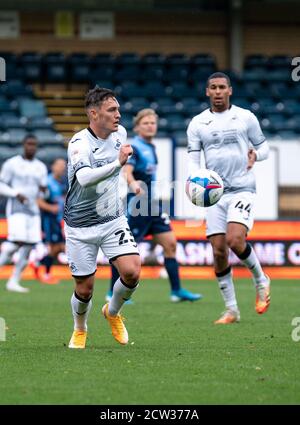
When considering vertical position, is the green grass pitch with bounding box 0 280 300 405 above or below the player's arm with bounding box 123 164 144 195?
below

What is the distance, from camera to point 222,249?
36.5 ft

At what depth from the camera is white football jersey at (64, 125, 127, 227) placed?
870 cm

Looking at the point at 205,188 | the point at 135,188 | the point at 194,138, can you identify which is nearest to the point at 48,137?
A: the point at 135,188

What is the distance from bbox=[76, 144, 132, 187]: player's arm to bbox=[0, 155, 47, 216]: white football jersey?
27.5 ft

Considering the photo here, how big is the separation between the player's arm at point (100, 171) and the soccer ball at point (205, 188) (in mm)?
1908

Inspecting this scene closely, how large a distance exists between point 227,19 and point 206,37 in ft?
2.59

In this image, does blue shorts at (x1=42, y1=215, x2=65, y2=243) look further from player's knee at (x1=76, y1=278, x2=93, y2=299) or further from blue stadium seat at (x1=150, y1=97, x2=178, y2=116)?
player's knee at (x1=76, y1=278, x2=93, y2=299)

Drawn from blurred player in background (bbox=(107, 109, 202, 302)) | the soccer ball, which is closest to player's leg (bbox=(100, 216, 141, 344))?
the soccer ball

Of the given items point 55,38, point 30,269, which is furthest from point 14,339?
point 55,38

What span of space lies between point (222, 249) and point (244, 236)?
1.18 ft

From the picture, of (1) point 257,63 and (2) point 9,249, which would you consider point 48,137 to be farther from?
(1) point 257,63

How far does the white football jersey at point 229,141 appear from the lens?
1099 cm
